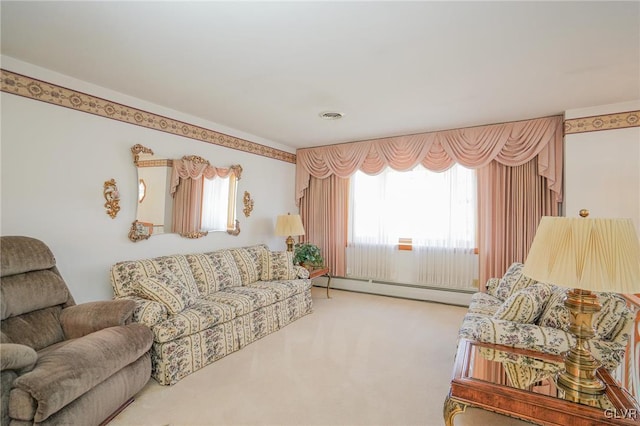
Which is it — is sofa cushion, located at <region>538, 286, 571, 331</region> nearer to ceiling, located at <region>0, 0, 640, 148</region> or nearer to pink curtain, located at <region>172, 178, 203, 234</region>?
ceiling, located at <region>0, 0, 640, 148</region>

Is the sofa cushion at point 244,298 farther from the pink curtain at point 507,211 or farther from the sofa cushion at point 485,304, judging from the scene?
the pink curtain at point 507,211

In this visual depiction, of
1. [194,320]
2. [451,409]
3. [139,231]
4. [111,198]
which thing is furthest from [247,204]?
[451,409]

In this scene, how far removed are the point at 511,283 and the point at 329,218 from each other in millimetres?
2900

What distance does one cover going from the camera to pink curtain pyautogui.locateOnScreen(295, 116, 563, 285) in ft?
11.9

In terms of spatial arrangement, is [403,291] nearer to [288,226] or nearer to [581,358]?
[288,226]

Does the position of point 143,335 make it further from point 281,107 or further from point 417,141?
point 417,141

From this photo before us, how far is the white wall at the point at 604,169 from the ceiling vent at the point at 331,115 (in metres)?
2.50

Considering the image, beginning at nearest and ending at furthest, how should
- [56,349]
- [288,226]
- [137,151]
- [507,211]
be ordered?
[56,349] < [137,151] < [507,211] < [288,226]

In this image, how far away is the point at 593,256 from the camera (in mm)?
1199

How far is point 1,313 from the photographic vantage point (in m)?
1.92

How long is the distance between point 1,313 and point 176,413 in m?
1.27

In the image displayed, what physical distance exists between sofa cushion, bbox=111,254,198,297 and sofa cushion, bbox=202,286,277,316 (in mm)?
277

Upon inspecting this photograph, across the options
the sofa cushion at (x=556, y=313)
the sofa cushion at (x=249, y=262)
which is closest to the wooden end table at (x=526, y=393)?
the sofa cushion at (x=556, y=313)

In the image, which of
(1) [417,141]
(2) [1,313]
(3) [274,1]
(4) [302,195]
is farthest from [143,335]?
(1) [417,141]
